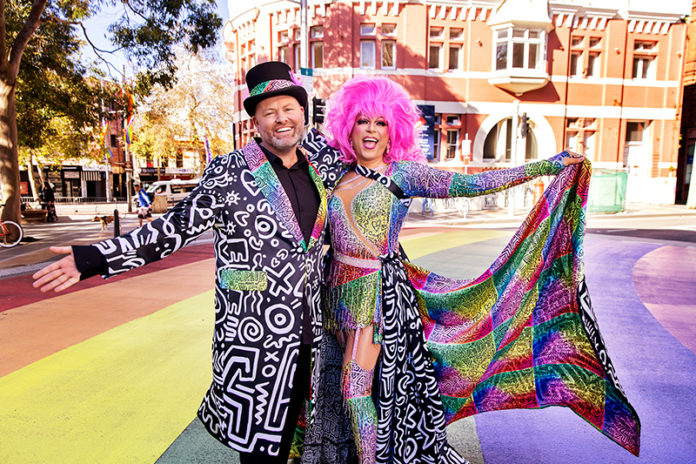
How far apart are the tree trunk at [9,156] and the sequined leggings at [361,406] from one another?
1281cm

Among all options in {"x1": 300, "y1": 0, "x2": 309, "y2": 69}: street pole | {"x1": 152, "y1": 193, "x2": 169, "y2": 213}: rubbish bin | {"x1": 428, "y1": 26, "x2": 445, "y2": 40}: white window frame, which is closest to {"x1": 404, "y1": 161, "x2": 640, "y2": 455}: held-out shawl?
{"x1": 300, "y1": 0, "x2": 309, "y2": 69}: street pole

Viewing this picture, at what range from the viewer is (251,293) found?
76.4 inches

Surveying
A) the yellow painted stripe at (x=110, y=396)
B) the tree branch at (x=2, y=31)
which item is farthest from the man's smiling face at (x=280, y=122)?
the tree branch at (x=2, y=31)

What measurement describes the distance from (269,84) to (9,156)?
12.8 meters

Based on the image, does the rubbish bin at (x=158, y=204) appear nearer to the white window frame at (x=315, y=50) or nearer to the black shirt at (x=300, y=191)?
the white window frame at (x=315, y=50)

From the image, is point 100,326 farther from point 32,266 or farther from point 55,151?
point 55,151

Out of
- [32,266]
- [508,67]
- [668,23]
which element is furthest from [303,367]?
[668,23]

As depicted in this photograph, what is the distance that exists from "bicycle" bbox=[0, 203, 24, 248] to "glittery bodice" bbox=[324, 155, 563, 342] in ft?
39.9

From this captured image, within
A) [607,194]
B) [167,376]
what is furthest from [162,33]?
[607,194]

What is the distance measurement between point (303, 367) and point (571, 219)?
1.58 meters

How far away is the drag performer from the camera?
2246 mm

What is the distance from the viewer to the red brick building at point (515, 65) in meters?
→ 21.4

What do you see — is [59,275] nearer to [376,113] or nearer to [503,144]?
[376,113]

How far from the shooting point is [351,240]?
2256 millimetres
